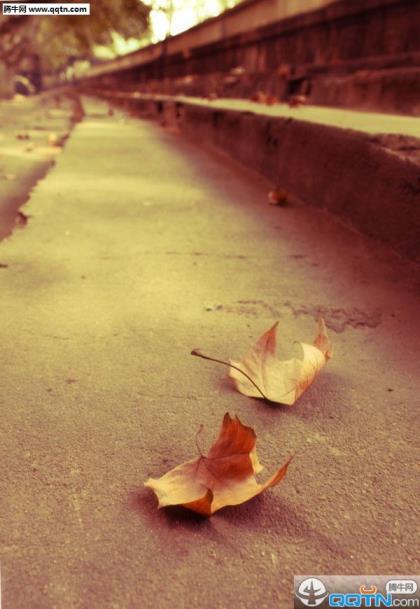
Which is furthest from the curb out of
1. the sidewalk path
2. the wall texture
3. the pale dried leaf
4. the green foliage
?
the green foliage

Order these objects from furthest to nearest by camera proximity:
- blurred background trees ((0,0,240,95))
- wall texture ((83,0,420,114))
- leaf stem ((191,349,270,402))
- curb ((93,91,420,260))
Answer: blurred background trees ((0,0,240,95)), wall texture ((83,0,420,114)), curb ((93,91,420,260)), leaf stem ((191,349,270,402))

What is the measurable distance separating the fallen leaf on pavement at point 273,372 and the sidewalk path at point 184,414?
2cm

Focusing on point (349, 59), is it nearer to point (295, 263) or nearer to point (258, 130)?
point (258, 130)

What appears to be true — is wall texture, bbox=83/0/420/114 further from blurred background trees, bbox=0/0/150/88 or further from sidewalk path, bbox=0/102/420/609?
blurred background trees, bbox=0/0/150/88

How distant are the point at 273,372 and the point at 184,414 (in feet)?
0.62

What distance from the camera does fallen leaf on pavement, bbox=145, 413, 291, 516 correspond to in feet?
2.20

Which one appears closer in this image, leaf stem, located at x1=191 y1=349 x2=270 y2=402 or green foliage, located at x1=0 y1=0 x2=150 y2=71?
leaf stem, located at x1=191 y1=349 x2=270 y2=402

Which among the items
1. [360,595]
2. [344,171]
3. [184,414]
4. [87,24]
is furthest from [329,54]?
[87,24]

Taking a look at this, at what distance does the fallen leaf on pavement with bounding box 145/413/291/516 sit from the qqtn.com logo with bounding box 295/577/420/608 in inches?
5.4

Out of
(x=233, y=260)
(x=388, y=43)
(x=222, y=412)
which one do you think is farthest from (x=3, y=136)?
(x=222, y=412)

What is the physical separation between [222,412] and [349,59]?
4.94m

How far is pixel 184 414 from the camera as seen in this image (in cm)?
88

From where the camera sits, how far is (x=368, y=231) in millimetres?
1785

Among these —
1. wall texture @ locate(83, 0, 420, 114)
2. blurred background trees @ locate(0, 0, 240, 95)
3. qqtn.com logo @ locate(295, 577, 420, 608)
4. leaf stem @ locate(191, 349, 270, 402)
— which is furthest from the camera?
blurred background trees @ locate(0, 0, 240, 95)
